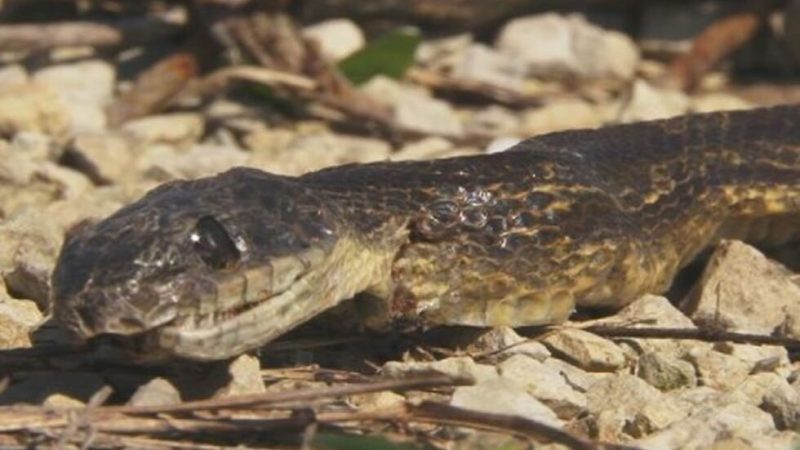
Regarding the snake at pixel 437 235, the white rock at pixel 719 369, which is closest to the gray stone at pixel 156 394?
the snake at pixel 437 235

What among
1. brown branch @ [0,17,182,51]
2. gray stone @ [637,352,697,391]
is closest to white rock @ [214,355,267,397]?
gray stone @ [637,352,697,391]

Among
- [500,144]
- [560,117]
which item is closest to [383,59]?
[560,117]

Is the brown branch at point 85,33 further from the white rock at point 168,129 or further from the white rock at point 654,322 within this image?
the white rock at point 654,322

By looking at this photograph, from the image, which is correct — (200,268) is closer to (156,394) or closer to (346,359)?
(156,394)

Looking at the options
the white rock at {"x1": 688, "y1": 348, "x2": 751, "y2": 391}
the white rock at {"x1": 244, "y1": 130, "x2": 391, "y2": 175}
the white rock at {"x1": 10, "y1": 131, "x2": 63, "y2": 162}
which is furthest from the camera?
the white rock at {"x1": 10, "y1": 131, "x2": 63, "y2": 162}

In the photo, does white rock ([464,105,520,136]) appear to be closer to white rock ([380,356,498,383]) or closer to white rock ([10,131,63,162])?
white rock ([10,131,63,162])
